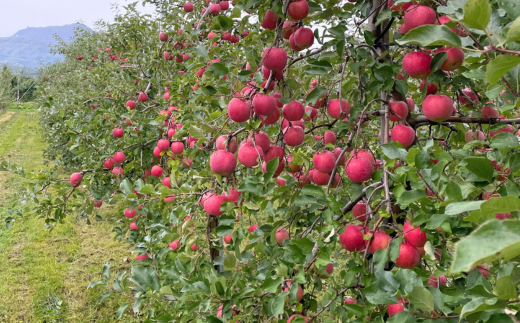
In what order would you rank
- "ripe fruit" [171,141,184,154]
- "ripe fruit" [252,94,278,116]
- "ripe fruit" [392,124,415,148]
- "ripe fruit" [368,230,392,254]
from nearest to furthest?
"ripe fruit" [368,230,392,254], "ripe fruit" [252,94,278,116], "ripe fruit" [392,124,415,148], "ripe fruit" [171,141,184,154]

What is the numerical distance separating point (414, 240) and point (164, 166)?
7.02 ft

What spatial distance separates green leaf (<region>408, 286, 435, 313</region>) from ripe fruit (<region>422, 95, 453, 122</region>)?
0.68 m

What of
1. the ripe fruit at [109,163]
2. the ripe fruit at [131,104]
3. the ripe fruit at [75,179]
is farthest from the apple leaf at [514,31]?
the ripe fruit at [131,104]

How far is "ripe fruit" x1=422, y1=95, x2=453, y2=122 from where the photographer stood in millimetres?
1064

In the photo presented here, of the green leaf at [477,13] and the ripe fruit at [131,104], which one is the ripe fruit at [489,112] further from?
the ripe fruit at [131,104]

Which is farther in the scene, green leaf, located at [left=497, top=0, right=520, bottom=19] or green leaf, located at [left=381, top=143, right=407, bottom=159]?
green leaf, located at [left=381, top=143, right=407, bottom=159]

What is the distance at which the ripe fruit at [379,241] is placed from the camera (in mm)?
923

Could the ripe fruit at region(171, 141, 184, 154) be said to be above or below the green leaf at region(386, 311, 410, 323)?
below

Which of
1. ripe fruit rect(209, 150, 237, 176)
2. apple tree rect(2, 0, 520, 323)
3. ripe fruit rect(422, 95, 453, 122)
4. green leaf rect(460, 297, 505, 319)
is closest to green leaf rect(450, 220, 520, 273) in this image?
apple tree rect(2, 0, 520, 323)

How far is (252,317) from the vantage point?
113 centimetres

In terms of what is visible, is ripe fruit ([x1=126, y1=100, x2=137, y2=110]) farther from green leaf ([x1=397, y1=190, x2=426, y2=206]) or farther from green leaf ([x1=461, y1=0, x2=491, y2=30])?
green leaf ([x1=461, y1=0, x2=491, y2=30])

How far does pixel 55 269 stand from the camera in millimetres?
3760

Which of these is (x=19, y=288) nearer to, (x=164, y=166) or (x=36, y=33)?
(x=164, y=166)

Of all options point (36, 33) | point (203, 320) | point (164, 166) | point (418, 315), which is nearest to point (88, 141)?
point (164, 166)
